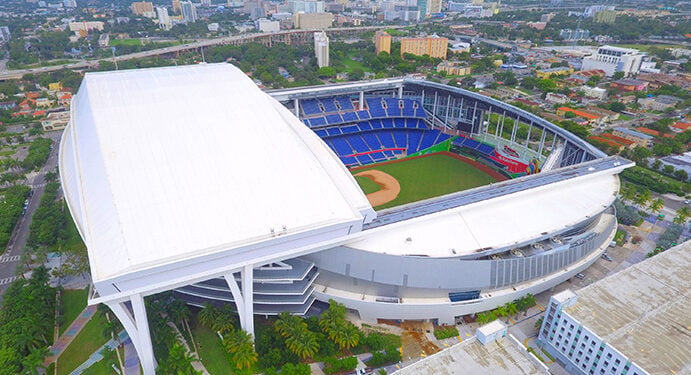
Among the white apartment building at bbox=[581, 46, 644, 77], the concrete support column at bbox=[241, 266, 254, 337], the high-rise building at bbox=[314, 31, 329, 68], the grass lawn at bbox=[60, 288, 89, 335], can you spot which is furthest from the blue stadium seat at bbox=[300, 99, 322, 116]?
the white apartment building at bbox=[581, 46, 644, 77]

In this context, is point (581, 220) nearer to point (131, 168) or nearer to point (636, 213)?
point (636, 213)

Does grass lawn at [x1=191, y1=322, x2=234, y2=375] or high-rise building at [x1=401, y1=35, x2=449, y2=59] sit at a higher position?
high-rise building at [x1=401, y1=35, x2=449, y2=59]

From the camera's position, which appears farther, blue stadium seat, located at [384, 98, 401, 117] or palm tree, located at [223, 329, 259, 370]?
blue stadium seat, located at [384, 98, 401, 117]

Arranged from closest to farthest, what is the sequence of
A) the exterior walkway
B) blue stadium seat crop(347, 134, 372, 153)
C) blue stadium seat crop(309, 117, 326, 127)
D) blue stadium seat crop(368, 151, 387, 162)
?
the exterior walkway → blue stadium seat crop(368, 151, 387, 162) → blue stadium seat crop(309, 117, 326, 127) → blue stadium seat crop(347, 134, 372, 153)

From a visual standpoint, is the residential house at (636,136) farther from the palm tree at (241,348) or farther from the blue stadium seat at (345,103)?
the palm tree at (241,348)

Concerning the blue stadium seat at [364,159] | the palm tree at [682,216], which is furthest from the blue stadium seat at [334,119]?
the palm tree at [682,216]

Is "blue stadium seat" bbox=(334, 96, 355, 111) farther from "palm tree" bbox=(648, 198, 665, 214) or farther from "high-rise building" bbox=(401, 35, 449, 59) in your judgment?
"high-rise building" bbox=(401, 35, 449, 59)

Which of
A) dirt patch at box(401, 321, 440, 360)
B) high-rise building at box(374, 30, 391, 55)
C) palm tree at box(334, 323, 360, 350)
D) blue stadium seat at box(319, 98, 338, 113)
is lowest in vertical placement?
dirt patch at box(401, 321, 440, 360)
